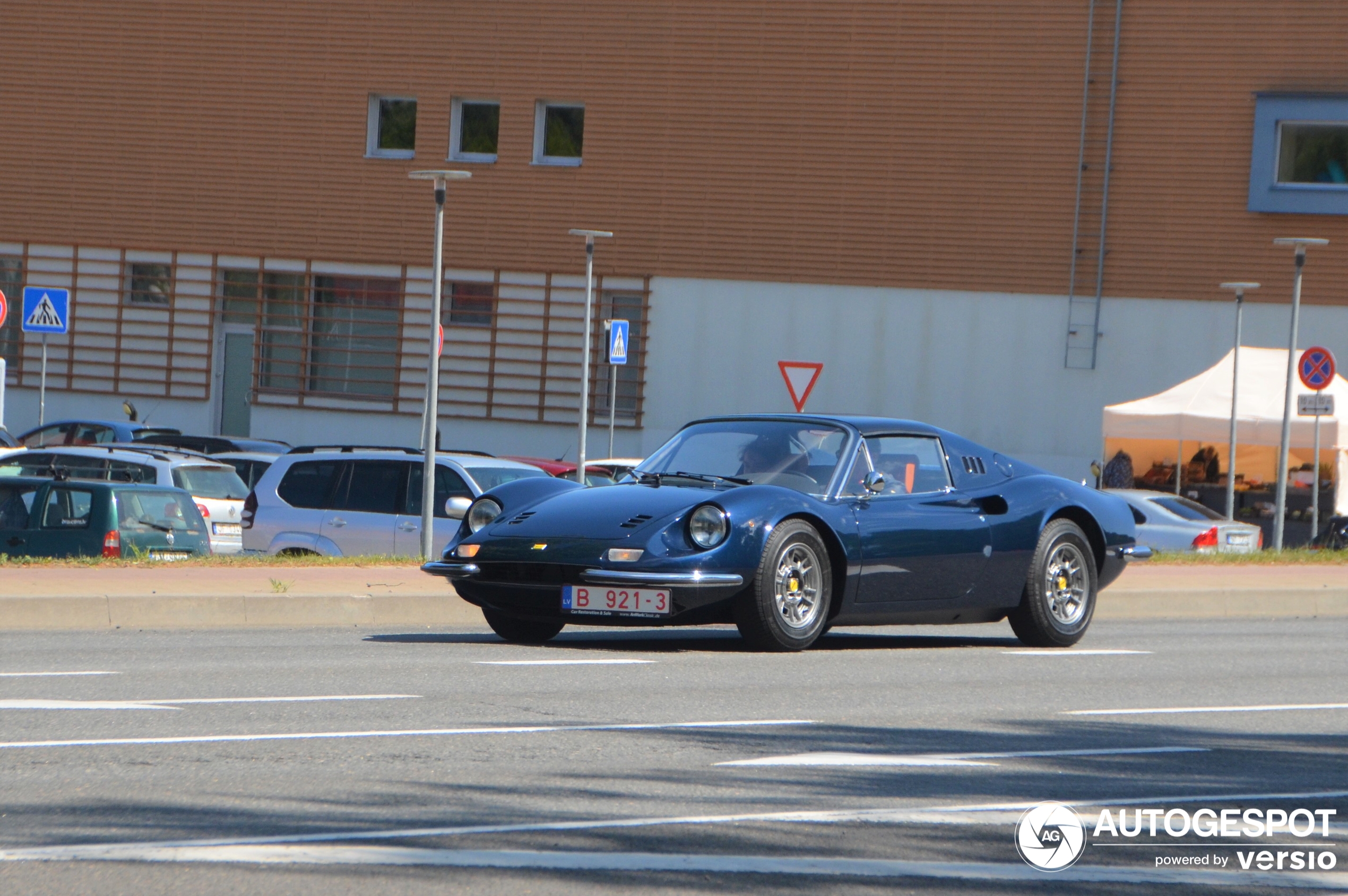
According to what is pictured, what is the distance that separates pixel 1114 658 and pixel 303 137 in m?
26.1

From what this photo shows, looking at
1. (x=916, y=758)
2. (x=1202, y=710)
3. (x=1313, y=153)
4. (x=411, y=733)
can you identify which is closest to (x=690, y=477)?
(x=1202, y=710)

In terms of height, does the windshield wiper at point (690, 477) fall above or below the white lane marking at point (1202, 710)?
above

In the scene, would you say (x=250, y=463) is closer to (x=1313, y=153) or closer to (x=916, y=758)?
(x=916, y=758)

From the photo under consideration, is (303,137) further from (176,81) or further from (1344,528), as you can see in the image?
(1344,528)

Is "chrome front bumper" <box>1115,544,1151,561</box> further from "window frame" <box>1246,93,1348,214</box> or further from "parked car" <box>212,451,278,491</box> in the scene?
"window frame" <box>1246,93,1348,214</box>

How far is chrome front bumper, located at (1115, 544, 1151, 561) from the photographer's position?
481 inches

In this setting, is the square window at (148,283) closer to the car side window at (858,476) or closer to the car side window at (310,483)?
the car side window at (310,483)

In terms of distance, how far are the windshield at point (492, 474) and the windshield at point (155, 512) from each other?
2514 mm

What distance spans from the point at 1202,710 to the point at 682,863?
180 inches

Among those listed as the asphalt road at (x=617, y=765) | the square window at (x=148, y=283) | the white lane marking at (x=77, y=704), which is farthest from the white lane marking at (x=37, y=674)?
the square window at (x=148, y=283)

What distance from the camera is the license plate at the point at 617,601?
32.8 ft

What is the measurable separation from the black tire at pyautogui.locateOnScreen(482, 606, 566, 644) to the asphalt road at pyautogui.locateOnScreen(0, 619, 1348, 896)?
6.2 inches

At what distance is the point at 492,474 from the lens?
1780 cm

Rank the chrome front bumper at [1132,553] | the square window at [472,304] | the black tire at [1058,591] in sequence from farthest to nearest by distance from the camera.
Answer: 1. the square window at [472,304]
2. the chrome front bumper at [1132,553]
3. the black tire at [1058,591]
